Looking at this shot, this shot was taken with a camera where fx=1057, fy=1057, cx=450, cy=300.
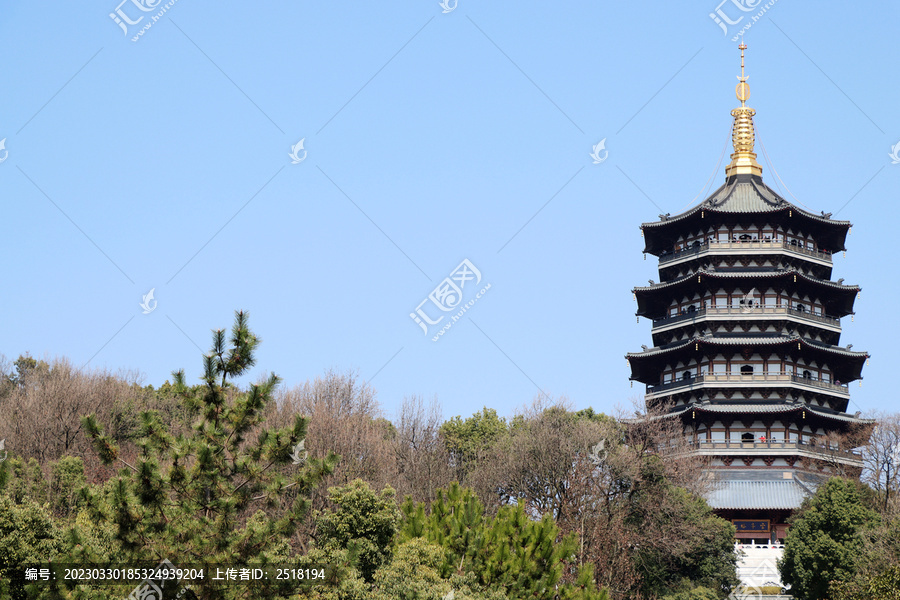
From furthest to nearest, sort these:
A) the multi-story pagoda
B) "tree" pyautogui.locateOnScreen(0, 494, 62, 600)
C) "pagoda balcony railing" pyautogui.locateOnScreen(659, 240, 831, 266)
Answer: "pagoda balcony railing" pyautogui.locateOnScreen(659, 240, 831, 266), the multi-story pagoda, "tree" pyautogui.locateOnScreen(0, 494, 62, 600)

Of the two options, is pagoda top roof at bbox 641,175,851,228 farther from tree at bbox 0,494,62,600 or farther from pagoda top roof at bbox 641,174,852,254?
tree at bbox 0,494,62,600

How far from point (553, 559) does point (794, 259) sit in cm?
3445

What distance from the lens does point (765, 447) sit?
51.2 m

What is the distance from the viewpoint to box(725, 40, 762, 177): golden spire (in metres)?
57.3

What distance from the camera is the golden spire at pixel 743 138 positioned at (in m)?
57.3

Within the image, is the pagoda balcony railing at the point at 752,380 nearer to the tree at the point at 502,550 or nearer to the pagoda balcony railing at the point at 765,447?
the pagoda balcony railing at the point at 765,447

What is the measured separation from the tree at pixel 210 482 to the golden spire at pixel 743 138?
43892 millimetres

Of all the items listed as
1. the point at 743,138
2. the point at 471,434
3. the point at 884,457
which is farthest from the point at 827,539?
the point at 471,434

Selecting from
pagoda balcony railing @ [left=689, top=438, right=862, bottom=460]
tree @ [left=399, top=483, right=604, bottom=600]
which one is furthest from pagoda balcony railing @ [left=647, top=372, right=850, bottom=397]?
tree @ [left=399, top=483, right=604, bottom=600]

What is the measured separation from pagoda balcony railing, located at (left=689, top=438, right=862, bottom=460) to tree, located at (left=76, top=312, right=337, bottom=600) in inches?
1400

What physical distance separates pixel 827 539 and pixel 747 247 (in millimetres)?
19515

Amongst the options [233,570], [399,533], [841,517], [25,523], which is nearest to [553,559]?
[399,533]

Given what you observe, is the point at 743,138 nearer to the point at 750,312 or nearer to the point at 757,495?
the point at 750,312

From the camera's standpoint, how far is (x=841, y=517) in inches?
1502
